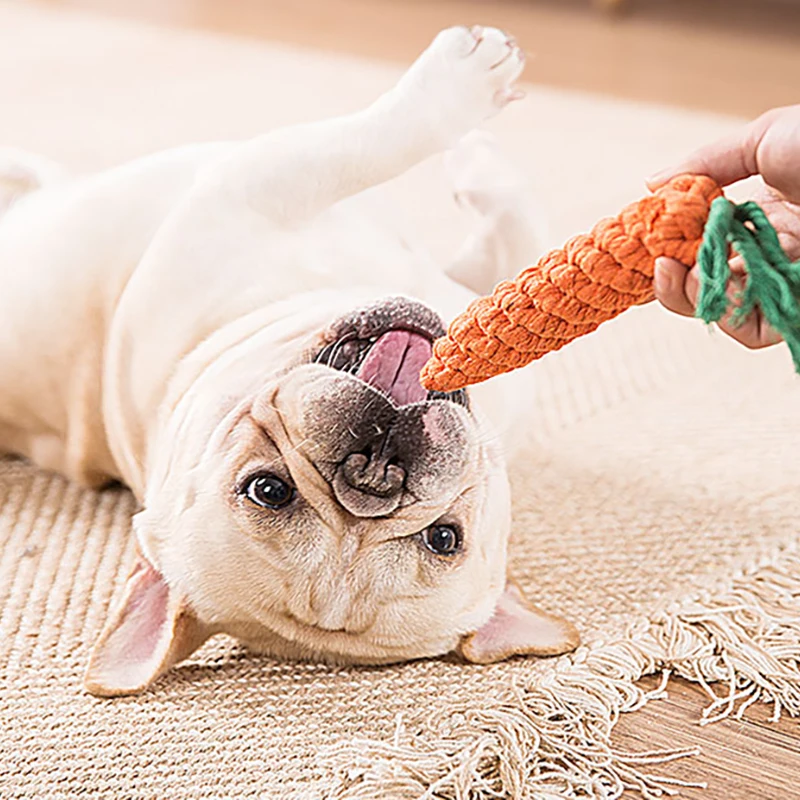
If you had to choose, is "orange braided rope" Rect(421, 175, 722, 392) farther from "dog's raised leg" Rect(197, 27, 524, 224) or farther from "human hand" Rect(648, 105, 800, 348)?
"dog's raised leg" Rect(197, 27, 524, 224)

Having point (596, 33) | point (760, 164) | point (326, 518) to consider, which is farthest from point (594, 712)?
point (596, 33)

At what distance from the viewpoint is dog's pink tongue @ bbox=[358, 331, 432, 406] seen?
127cm

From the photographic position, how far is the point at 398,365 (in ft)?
4.24

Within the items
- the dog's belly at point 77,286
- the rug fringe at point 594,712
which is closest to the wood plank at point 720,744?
the rug fringe at point 594,712

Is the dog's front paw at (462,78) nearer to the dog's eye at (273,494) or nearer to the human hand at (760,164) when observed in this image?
the human hand at (760,164)

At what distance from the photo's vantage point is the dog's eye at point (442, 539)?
128 cm

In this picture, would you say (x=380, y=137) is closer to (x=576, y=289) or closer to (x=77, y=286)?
(x=77, y=286)

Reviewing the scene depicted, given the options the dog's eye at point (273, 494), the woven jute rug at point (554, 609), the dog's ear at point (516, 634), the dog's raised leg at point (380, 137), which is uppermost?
the dog's raised leg at point (380, 137)

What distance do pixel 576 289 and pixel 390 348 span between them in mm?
284

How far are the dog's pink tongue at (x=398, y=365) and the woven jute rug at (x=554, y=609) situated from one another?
322mm

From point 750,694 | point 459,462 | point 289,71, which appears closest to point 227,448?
point 459,462

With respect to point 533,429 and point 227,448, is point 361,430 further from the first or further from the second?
point 533,429

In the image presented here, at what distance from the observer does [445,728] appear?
1.31 metres

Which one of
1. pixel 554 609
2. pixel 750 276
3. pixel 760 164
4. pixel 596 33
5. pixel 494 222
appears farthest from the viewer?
pixel 596 33
